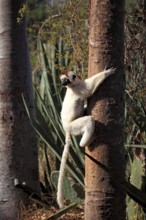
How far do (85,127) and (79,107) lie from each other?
0.26 metres

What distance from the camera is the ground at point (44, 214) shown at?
6113 mm

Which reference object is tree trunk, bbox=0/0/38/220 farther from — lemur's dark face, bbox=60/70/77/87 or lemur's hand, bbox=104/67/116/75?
lemur's hand, bbox=104/67/116/75

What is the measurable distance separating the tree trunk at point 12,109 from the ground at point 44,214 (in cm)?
12

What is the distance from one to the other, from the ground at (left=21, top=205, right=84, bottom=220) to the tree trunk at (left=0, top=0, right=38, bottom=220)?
12 cm

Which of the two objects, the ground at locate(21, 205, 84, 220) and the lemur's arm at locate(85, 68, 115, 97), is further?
the ground at locate(21, 205, 84, 220)

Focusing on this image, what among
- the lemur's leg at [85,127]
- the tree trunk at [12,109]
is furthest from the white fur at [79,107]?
the tree trunk at [12,109]

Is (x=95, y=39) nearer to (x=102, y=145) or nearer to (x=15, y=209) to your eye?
(x=102, y=145)

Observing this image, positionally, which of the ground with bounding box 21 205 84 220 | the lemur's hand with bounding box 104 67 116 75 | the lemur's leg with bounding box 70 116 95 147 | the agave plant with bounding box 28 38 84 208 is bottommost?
the ground with bounding box 21 205 84 220

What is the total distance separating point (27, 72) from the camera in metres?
6.53

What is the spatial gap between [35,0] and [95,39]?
301cm

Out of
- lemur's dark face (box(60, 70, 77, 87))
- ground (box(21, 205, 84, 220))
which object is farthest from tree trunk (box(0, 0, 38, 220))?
lemur's dark face (box(60, 70, 77, 87))

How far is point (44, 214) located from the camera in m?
6.29

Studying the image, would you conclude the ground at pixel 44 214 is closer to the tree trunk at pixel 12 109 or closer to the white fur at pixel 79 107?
the tree trunk at pixel 12 109

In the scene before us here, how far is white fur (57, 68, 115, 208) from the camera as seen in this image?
13.9 feet
